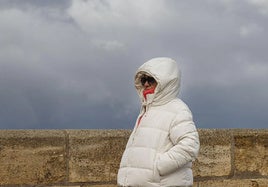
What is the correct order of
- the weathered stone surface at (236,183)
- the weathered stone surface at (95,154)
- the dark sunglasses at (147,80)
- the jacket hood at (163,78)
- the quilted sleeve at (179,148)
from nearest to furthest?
the quilted sleeve at (179,148) → the jacket hood at (163,78) → the dark sunglasses at (147,80) → the weathered stone surface at (95,154) → the weathered stone surface at (236,183)

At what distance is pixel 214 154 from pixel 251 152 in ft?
1.58

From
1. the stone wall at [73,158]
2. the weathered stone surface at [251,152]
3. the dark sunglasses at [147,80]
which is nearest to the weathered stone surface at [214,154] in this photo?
the stone wall at [73,158]

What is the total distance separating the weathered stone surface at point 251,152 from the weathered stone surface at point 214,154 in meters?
0.12

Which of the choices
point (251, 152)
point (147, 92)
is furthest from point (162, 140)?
point (251, 152)

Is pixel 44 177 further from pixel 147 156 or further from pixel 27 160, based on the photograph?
pixel 147 156

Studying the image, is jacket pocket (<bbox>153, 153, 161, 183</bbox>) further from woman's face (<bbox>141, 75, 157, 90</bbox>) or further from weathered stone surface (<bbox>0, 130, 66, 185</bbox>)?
weathered stone surface (<bbox>0, 130, 66, 185</bbox>)

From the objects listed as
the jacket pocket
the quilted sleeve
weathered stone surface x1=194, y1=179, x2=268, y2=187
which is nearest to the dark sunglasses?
the quilted sleeve

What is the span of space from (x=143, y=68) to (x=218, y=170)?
9.13 feet

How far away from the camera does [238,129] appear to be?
7.83 meters

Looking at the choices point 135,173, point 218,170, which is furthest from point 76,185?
point 135,173

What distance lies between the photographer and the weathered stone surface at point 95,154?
7102 millimetres

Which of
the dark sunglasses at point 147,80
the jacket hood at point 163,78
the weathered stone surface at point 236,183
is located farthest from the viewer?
the weathered stone surface at point 236,183

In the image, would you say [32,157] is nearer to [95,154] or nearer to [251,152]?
[95,154]

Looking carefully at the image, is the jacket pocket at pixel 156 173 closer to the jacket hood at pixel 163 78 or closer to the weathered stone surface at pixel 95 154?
the jacket hood at pixel 163 78
